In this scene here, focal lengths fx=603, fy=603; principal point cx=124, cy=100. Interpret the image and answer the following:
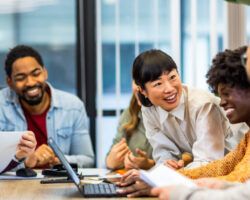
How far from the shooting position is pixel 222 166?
7.27 feet

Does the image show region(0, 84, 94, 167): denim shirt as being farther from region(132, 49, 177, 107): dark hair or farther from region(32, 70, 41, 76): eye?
region(132, 49, 177, 107): dark hair

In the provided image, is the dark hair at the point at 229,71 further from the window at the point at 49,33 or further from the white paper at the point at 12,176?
the window at the point at 49,33

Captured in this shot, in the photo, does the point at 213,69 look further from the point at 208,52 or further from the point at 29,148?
the point at 208,52

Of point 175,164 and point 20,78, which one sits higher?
point 20,78

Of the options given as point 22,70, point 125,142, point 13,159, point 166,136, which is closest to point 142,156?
point 166,136

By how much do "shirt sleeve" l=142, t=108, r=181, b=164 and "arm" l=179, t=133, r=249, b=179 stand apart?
1.40ft

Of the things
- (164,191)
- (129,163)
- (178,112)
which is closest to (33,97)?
(129,163)

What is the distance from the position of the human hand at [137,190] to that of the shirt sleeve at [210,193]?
1.66 ft

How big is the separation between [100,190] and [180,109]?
61 cm

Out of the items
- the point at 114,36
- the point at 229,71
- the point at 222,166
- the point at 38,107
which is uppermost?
the point at 114,36

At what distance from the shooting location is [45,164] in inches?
116

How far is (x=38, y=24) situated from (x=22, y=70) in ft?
3.40

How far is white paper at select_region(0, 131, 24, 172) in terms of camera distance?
256 centimetres

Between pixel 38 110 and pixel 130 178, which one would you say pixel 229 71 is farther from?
pixel 38 110
